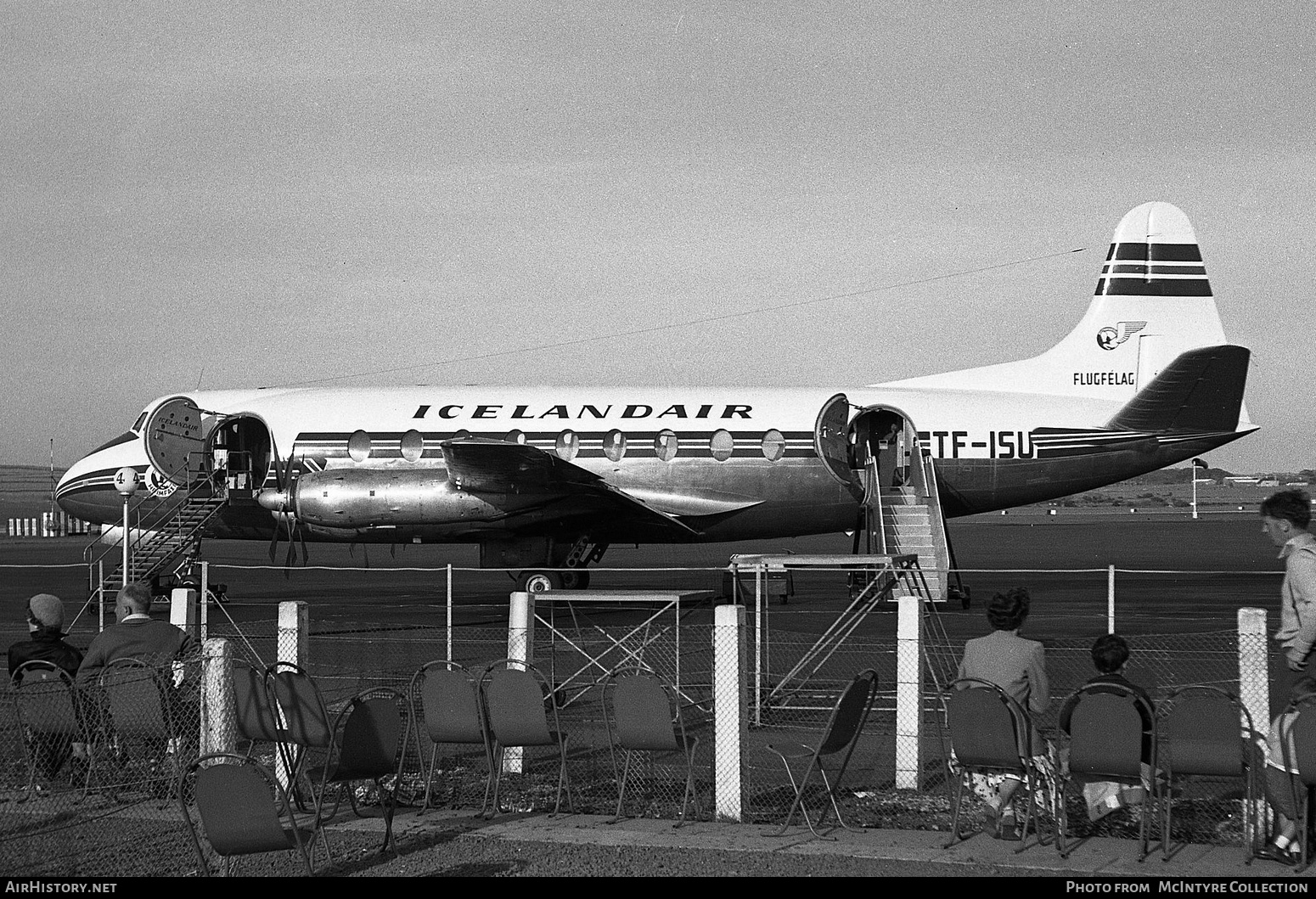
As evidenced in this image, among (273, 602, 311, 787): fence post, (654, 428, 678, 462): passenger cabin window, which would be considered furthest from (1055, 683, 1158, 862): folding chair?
(654, 428, 678, 462): passenger cabin window

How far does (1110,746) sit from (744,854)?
203cm

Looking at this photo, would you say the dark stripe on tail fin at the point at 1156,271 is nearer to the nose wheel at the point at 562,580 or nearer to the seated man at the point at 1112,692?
the nose wheel at the point at 562,580

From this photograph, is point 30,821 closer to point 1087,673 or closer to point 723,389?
point 1087,673

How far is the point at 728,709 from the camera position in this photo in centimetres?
811

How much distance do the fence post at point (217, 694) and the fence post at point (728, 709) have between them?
3.19 metres

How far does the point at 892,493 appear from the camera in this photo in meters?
22.4

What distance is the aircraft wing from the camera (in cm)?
2084

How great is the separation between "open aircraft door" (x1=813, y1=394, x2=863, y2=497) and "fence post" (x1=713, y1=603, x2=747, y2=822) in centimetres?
1448

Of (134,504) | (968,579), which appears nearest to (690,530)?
(968,579)

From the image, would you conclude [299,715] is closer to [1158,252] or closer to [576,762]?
[576,762]

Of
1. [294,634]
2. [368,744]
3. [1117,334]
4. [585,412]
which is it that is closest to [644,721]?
[368,744]

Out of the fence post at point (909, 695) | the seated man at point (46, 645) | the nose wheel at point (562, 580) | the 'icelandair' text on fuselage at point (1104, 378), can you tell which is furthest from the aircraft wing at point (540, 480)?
the fence post at point (909, 695)

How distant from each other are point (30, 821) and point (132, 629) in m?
1.52

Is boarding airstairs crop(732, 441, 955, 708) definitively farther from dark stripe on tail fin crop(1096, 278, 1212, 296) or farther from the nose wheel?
dark stripe on tail fin crop(1096, 278, 1212, 296)
